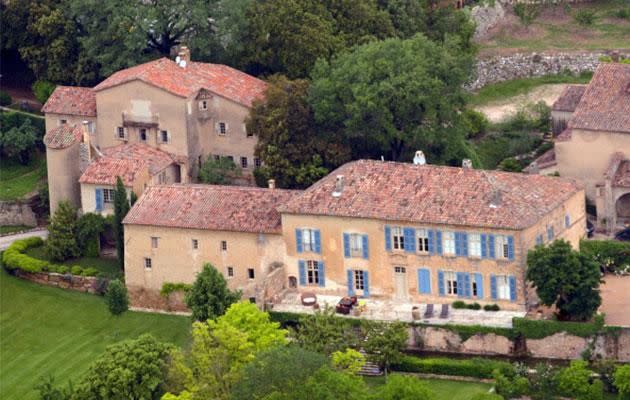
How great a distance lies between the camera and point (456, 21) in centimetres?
14462

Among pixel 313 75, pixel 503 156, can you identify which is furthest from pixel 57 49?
pixel 503 156

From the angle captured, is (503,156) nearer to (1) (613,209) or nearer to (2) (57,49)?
(1) (613,209)

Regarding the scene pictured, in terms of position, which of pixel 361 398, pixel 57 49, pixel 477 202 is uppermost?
pixel 57 49

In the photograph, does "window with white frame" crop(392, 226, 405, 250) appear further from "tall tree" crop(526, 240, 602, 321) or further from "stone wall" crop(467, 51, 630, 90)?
"stone wall" crop(467, 51, 630, 90)

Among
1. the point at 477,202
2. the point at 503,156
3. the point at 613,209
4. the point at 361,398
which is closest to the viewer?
the point at 361,398

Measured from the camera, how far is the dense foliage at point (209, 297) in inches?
4611

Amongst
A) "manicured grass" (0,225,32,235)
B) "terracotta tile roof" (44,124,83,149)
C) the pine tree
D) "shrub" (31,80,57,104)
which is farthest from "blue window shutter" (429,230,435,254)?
"shrub" (31,80,57,104)

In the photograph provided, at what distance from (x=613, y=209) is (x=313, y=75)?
57.1ft

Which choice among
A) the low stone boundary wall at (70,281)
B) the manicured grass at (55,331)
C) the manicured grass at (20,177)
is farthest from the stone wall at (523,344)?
the manicured grass at (20,177)

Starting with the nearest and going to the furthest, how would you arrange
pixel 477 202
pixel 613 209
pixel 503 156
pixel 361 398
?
pixel 361 398
pixel 477 202
pixel 613 209
pixel 503 156

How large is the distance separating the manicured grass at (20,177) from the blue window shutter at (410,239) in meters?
26.6

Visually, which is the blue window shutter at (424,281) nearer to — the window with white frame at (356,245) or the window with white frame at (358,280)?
the window with white frame at (358,280)

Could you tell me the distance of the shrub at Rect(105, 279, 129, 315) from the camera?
12300 centimetres

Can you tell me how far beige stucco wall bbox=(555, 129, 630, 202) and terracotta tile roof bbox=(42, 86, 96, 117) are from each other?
2492cm
